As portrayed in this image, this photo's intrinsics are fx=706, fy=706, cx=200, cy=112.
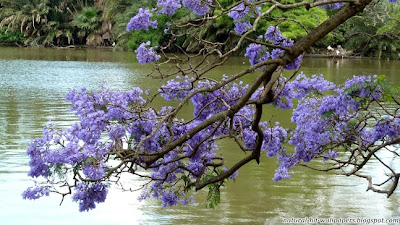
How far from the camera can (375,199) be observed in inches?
286

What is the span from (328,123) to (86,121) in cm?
168

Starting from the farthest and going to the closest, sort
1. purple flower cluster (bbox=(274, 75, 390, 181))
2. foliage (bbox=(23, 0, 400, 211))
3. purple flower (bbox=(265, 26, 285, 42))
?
1. purple flower (bbox=(265, 26, 285, 42))
2. purple flower cluster (bbox=(274, 75, 390, 181))
3. foliage (bbox=(23, 0, 400, 211))

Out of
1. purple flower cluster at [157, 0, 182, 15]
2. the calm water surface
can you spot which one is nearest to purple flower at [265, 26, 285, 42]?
the calm water surface

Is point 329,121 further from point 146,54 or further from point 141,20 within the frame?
point 141,20

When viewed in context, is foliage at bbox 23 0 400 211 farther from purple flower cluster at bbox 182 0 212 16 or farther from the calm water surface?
the calm water surface

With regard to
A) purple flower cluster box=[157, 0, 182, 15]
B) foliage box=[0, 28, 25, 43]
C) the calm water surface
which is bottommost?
foliage box=[0, 28, 25, 43]

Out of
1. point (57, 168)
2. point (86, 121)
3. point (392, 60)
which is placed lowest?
point (392, 60)

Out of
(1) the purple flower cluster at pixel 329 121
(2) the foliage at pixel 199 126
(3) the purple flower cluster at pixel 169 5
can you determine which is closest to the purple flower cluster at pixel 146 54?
(2) the foliage at pixel 199 126

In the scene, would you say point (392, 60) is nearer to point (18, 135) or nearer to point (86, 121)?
point (18, 135)

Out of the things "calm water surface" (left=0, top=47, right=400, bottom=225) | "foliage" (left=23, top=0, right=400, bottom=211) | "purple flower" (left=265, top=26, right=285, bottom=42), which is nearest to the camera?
"foliage" (left=23, top=0, right=400, bottom=211)

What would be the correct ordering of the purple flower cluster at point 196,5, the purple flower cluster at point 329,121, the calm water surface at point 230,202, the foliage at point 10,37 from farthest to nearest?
the foliage at point 10,37, the calm water surface at point 230,202, the purple flower cluster at point 196,5, the purple flower cluster at point 329,121

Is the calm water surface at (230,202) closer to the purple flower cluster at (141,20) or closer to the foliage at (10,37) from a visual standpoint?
the purple flower cluster at (141,20)

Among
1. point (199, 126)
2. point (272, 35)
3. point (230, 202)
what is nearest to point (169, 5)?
point (272, 35)

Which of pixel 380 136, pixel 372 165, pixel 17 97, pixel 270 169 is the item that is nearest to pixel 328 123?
pixel 380 136
